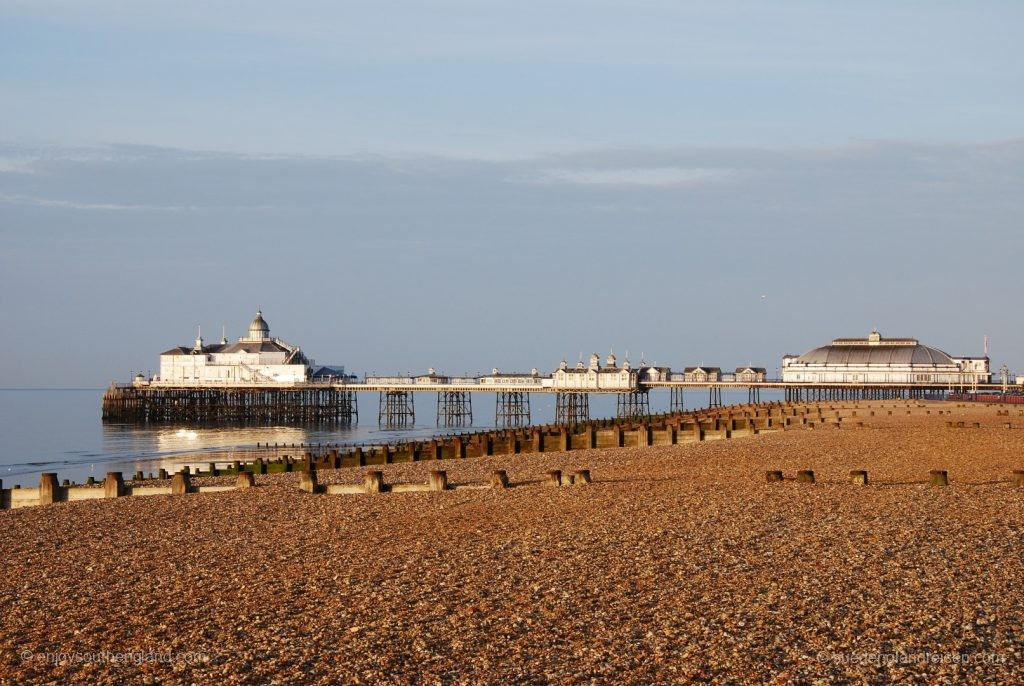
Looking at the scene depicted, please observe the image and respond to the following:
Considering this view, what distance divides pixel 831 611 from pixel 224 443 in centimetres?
7525

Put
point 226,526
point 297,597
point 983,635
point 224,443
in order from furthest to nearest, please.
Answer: point 224,443 → point 226,526 → point 297,597 → point 983,635

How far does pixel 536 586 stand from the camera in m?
12.9

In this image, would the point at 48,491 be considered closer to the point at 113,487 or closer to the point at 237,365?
the point at 113,487

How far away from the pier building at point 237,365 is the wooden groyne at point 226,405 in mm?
1635

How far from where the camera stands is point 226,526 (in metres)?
18.3

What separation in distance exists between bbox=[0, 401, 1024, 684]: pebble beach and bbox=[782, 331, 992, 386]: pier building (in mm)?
120392

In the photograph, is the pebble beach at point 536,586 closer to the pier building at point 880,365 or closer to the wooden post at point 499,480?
the wooden post at point 499,480

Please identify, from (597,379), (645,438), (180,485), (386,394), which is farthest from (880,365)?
(180,485)

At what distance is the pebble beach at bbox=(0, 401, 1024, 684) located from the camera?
10219 millimetres

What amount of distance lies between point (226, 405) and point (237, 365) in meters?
8.01

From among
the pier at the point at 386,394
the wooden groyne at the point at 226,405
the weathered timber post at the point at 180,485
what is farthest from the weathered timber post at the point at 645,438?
the wooden groyne at the point at 226,405

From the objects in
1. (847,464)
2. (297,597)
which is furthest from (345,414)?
(297,597)

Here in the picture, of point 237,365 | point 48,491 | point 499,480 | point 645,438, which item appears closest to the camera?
point 499,480

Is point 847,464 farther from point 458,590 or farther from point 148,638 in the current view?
point 148,638
